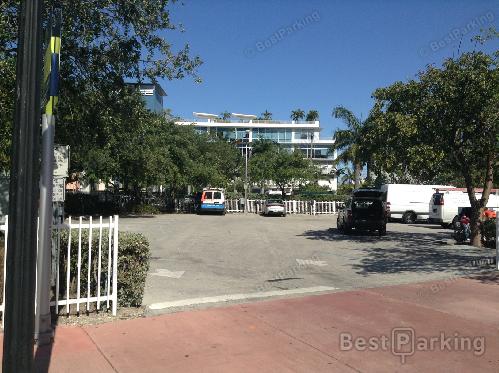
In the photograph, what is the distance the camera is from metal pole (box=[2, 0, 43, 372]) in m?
3.15

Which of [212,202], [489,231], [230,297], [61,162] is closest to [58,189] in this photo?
[61,162]

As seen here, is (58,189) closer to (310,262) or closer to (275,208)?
(310,262)

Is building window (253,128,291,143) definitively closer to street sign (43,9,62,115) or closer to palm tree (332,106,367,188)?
palm tree (332,106,367,188)

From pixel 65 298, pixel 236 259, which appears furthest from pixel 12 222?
pixel 236 259

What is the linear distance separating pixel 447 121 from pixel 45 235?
42.2 feet

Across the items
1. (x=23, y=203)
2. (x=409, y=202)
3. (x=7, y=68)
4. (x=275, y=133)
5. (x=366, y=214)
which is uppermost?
(x=275, y=133)

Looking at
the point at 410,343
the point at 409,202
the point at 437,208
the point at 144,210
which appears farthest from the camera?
the point at 144,210

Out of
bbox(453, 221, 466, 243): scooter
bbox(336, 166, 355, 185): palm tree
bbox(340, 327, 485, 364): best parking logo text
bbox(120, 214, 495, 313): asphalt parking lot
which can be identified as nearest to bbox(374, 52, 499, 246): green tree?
bbox(453, 221, 466, 243): scooter

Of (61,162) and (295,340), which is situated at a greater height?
(61,162)

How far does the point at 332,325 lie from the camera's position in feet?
20.2

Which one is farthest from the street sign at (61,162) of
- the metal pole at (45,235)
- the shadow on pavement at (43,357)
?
the shadow on pavement at (43,357)

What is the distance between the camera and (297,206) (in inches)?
1535

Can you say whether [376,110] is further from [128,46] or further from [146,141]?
[146,141]

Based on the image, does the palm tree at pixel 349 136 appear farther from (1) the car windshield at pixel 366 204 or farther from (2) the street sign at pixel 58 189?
(2) the street sign at pixel 58 189
